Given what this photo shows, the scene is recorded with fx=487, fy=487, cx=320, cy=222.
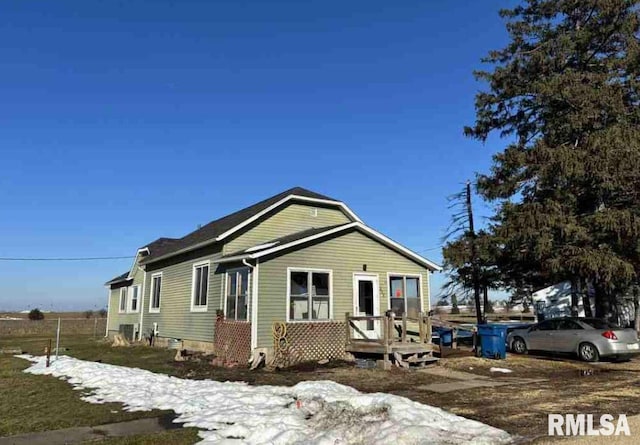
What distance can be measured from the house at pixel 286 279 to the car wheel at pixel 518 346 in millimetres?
3485

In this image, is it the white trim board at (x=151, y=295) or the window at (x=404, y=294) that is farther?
the white trim board at (x=151, y=295)

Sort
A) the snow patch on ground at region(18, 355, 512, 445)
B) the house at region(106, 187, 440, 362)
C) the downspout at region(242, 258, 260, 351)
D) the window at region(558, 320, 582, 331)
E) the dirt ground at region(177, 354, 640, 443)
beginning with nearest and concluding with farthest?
the snow patch on ground at region(18, 355, 512, 445)
the dirt ground at region(177, 354, 640, 443)
the downspout at region(242, 258, 260, 351)
the house at region(106, 187, 440, 362)
the window at region(558, 320, 582, 331)

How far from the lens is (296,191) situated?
1956cm

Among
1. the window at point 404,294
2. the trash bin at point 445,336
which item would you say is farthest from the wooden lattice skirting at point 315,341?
the trash bin at point 445,336

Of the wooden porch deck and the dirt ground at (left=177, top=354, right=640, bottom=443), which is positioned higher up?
the wooden porch deck

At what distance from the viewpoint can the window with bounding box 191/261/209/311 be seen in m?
17.7

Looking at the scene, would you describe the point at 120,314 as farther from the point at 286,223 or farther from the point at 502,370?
the point at 502,370

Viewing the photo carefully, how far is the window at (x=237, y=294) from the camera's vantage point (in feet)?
49.6

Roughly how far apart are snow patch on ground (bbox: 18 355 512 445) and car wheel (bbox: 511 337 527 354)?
35.9 feet

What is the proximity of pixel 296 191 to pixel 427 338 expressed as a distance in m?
7.81

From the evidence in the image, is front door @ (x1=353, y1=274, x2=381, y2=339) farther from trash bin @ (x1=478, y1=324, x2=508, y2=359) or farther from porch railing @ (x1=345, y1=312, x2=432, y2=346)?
trash bin @ (x1=478, y1=324, x2=508, y2=359)

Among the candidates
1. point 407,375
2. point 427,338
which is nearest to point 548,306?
point 427,338

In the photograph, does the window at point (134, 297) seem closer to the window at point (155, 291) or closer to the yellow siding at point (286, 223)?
the window at point (155, 291)

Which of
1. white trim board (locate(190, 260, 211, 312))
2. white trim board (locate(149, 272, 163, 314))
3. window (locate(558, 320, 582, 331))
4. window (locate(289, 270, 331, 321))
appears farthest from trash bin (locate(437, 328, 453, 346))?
white trim board (locate(149, 272, 163, 314))
